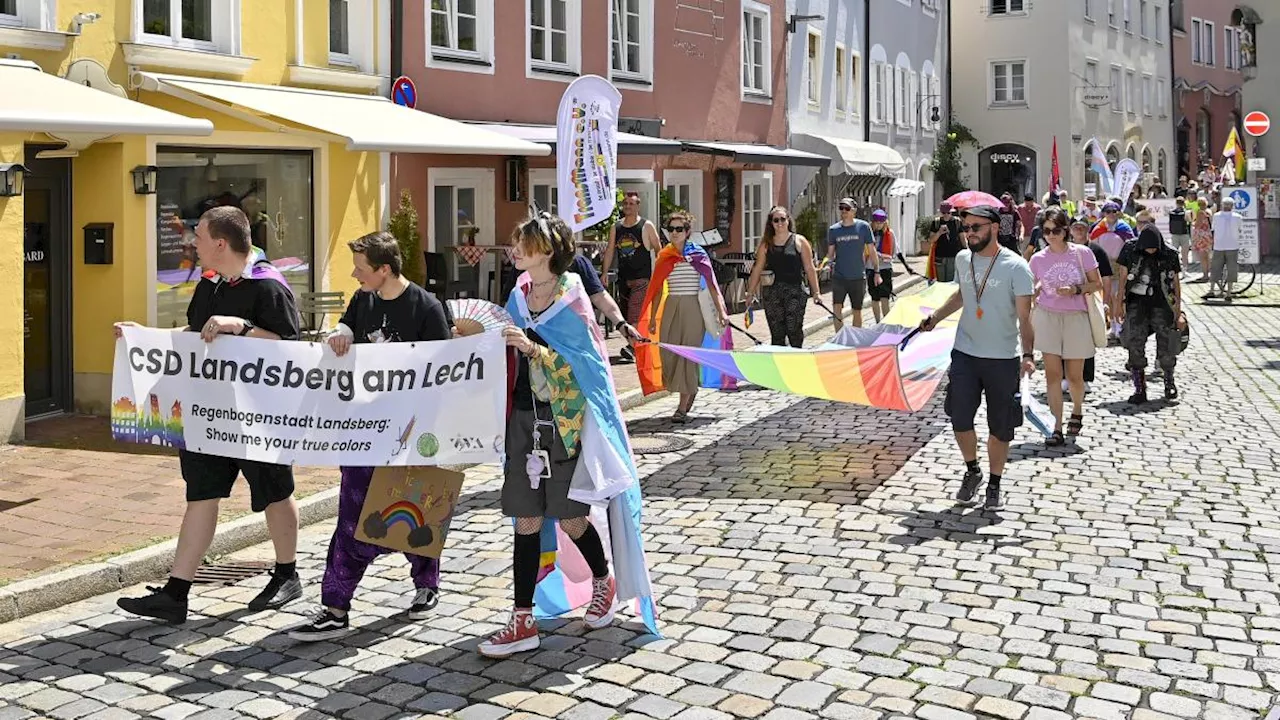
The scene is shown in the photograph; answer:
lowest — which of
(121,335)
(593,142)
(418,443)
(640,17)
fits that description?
(418,443)

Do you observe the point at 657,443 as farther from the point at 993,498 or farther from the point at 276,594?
the point at 276,594

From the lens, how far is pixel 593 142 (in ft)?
43.5

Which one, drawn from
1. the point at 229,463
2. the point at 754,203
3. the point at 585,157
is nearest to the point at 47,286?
the point at 585,157

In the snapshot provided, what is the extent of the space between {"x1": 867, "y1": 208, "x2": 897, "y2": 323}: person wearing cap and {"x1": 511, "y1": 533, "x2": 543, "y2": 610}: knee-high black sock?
13.6 m

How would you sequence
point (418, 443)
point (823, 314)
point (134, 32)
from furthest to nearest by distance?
point (823, 314) < point (134, 32) < point (418, 443)

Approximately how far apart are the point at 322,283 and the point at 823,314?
8.77 meters

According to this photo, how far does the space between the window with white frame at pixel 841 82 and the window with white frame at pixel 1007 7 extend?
18.9 m

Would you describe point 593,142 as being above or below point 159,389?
above

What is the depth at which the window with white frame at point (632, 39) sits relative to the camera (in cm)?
2233

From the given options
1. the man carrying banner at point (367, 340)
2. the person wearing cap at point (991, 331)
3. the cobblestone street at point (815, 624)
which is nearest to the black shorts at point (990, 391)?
the person wearing cap at point (991, 331)

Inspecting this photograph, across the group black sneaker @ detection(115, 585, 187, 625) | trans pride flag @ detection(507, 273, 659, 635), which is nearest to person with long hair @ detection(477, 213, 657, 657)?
trans pride flag @ detection(507, 273, 659, 635)

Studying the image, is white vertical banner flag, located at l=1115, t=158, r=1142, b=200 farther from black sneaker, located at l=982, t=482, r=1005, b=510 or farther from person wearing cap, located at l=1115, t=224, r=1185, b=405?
black sneaker, located at l=982, t=482, r=1005, b=510

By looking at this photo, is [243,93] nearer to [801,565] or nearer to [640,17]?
[801,565]

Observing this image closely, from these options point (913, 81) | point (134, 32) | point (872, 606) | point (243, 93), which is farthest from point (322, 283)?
point (913, 81)
